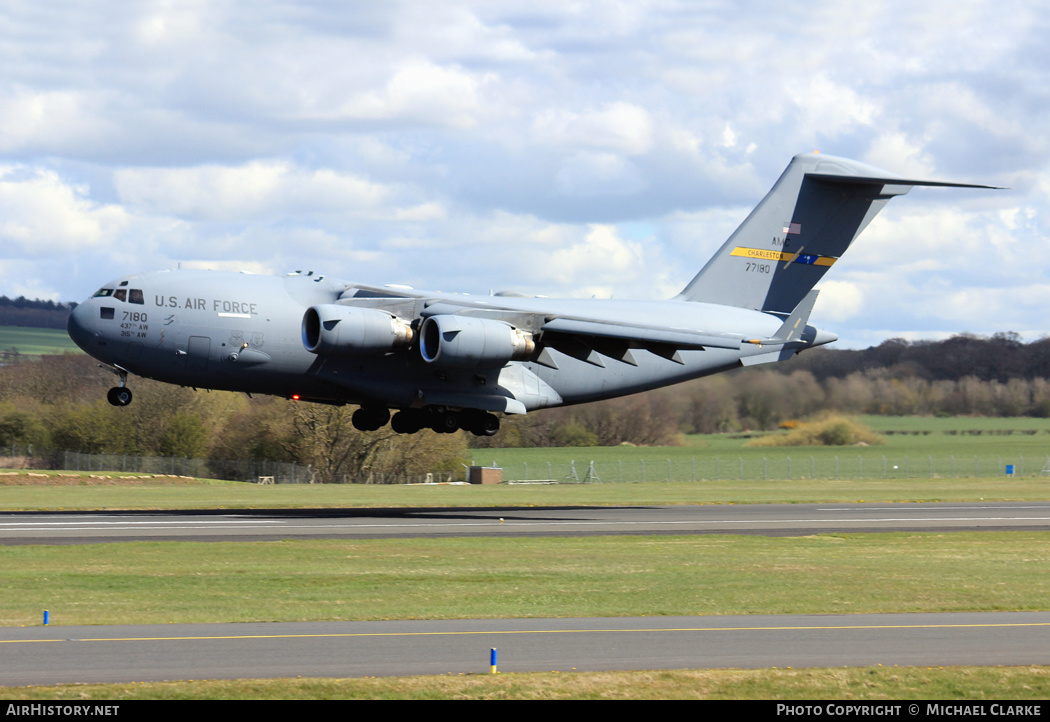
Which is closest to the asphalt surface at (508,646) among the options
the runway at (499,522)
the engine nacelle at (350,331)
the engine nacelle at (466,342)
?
the runway at (499,522)

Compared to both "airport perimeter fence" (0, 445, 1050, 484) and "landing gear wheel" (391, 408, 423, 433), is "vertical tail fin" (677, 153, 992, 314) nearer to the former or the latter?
"landing gear wheel" (391, 408, 423, 433)

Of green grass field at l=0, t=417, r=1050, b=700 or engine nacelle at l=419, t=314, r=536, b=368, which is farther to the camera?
engine nacelle at l=419, t=314, r=536, b=368

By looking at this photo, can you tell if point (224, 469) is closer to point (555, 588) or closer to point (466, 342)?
point (466, 342)

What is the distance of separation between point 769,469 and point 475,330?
42.4 m

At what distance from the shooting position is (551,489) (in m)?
50.8

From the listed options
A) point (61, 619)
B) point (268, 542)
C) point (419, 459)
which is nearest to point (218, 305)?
point (268, 542)

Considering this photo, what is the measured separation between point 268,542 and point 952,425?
33111 mm

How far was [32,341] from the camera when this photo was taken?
15400 centimetres

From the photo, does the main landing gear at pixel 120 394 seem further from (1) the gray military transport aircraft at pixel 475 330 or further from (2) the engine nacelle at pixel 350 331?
(2) the engine nacelle at pixel 350 331

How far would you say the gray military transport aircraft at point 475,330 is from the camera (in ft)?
91.5

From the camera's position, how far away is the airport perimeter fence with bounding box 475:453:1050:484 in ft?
208

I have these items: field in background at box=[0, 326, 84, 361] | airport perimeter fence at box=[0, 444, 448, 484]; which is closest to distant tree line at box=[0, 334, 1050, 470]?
airport perimeter fence at box=[0, 444, 448, 484]

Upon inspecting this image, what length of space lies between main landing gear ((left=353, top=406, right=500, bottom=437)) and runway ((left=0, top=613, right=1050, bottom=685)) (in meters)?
16.7
